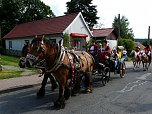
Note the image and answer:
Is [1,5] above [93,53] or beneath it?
above

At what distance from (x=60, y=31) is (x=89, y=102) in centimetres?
2508

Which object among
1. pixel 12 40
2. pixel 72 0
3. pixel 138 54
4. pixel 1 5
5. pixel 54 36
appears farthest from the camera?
pixel 72 0

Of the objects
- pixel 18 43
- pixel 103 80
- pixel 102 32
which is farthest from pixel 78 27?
pixel 103 80

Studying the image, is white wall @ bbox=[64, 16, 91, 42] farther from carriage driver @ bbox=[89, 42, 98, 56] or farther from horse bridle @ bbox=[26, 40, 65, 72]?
horse bridle @ bbox=[26, 40, 65, 72]

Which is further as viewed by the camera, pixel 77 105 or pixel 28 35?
pixel 28 35

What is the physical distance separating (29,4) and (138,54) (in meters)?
38.5

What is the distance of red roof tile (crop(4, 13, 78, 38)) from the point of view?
35.3 meters

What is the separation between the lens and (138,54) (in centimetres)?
2153

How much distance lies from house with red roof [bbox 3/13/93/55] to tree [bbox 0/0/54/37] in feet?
28.6

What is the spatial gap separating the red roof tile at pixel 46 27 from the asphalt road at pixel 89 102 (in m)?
23.2

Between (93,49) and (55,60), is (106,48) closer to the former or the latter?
(93,49)

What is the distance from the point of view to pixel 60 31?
1329 inches

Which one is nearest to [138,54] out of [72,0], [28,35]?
[28,35]

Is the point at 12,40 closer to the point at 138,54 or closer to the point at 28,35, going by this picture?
the point at 28,35
